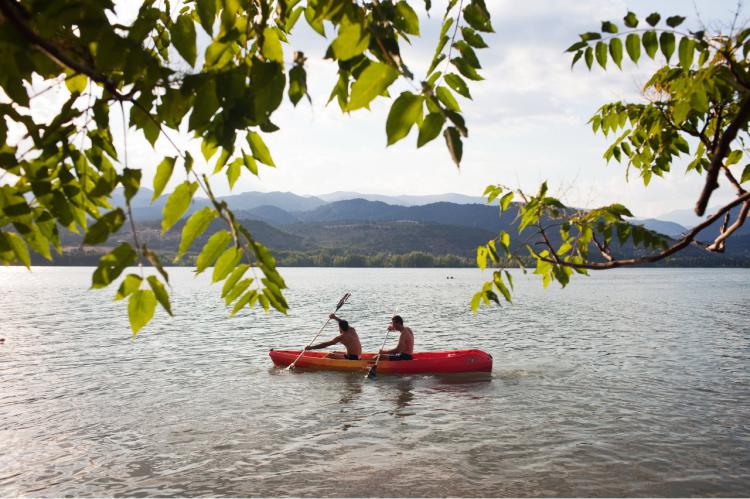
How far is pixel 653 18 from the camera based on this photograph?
2.81 meters

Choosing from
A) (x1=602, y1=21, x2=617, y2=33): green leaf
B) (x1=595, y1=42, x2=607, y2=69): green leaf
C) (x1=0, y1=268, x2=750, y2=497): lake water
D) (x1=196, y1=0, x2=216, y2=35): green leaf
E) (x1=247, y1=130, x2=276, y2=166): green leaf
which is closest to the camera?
(x1=196, y1=0, x2=216, y2=35): green leaf

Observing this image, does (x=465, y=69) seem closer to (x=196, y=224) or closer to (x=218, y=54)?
(x=218, y=54)

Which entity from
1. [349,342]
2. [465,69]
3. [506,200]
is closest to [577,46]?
[465,69]

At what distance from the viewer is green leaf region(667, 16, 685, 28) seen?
278cm

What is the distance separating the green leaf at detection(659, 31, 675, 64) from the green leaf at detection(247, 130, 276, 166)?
6.80 feet

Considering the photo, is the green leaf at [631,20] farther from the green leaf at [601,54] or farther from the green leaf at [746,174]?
the green leaf at [746,174]

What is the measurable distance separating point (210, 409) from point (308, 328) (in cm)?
3024

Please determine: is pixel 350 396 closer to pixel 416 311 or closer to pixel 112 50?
pixel 112 50

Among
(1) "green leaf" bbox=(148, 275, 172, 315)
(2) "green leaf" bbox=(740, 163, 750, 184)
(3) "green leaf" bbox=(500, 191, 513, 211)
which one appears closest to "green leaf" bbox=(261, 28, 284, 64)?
(1) "green leaf" bbox=(148, 275, 172, 315)

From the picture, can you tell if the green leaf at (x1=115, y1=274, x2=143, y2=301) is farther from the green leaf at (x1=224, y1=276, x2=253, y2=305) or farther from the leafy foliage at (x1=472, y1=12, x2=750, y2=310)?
the leafy foliage at (x1=472, y1=12, x2=750, y2=310)

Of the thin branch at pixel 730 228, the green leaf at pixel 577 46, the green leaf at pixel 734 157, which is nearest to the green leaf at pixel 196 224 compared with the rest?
the green leaf at pixel 577 46

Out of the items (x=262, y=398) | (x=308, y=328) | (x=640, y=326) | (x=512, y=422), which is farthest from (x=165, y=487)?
(x=640, y=326)

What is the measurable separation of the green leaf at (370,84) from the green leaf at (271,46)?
62cm

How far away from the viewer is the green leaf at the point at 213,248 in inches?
89.0
